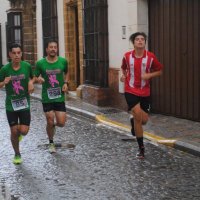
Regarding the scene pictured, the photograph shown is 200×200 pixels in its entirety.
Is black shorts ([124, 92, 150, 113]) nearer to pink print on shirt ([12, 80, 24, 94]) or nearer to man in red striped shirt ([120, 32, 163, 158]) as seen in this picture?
man in red striped shirt ([120, 32, 163, 158])

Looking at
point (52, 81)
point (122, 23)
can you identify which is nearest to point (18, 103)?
point (52, 81)

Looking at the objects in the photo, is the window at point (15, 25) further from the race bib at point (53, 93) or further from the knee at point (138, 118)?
the knee at point (138, 118)

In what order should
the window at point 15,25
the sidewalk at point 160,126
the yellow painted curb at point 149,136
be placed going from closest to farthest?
the sidewalk at point 160,126 → the yellow painted curb at point 149,136 → the window at point 15,25

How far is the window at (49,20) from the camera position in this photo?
19381mm

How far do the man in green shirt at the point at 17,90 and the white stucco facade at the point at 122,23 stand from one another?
5.02 metres

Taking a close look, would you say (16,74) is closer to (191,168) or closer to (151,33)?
(191,168)

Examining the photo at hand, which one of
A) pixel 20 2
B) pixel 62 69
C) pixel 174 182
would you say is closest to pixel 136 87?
pixel 62 69

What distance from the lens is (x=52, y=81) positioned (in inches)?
348

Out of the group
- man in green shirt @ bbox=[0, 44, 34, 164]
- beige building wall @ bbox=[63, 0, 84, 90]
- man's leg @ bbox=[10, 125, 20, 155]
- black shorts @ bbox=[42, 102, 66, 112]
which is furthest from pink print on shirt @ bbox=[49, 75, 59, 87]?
beige building wall @ bbox=[63, 0, 84, 90]

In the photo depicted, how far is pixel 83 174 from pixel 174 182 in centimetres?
122

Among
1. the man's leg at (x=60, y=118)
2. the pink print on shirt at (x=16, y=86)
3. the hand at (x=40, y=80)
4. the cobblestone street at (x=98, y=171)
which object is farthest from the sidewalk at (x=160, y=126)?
the pink print on shirt at (x=16, y=86)

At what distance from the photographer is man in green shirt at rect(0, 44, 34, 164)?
7.99 meters

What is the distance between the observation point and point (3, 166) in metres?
7.93

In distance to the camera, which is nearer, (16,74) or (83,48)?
(16,74)
